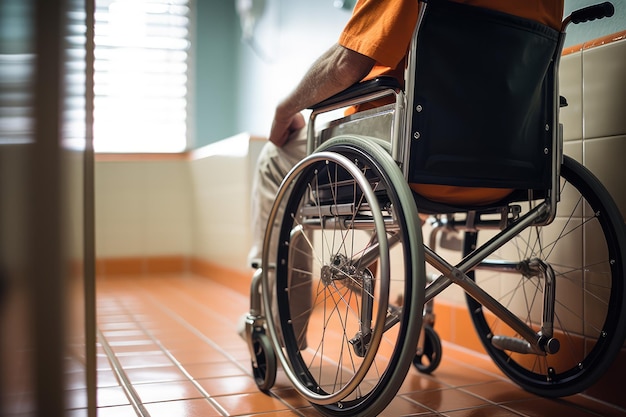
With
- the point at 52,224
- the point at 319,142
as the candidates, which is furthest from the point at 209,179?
the point at 52,224

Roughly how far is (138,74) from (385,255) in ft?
12.4

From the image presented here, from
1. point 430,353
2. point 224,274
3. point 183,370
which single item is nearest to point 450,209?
point 430,353

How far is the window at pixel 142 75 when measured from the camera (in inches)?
170

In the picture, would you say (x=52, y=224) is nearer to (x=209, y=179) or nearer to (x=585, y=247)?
(x=585, y=247)

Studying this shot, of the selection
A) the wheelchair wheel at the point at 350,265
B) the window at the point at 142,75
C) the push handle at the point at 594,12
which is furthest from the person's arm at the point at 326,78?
the window at the point at 142,75

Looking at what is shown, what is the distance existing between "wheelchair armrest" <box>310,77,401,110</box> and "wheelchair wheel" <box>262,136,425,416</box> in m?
0.09

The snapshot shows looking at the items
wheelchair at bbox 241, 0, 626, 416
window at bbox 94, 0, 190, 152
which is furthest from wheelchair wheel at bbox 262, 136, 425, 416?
window at bbox 94, 0, 190, 152

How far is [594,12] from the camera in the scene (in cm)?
117

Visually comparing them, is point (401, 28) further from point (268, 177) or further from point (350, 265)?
point (268, 177)

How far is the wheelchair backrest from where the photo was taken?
106 cm

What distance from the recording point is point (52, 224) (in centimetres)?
42

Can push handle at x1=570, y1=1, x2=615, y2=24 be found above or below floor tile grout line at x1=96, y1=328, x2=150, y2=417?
above

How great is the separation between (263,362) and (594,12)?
1.00 meters

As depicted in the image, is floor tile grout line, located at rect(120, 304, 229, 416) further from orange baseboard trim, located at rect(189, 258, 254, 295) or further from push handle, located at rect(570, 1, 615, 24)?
push handle, located at rect(570, 1, 615, 24)
